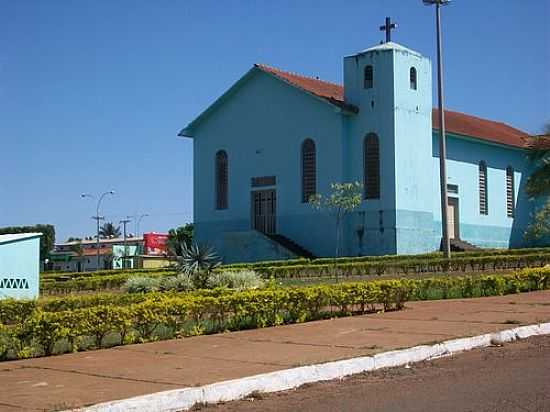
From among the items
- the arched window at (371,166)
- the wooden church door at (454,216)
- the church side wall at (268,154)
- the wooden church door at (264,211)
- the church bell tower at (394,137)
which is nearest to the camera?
the church bell tower at (394,137)

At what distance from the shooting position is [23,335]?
1067cm

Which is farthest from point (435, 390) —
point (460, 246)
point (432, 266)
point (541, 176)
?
point (460, 246)

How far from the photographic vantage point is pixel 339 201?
135ft

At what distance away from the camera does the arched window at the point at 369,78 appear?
43938 mm

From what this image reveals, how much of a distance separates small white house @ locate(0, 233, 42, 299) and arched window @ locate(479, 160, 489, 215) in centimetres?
3762

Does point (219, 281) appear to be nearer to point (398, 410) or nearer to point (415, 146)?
point (398, 410)

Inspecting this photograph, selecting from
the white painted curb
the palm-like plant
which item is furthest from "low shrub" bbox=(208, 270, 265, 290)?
the white painted curb

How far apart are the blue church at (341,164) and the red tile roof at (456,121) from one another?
0.66ft

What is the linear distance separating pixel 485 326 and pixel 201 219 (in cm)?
3948

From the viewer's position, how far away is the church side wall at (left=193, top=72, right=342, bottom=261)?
4500 centimetres

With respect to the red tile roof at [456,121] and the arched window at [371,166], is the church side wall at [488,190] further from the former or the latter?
the arched window at [371,166]

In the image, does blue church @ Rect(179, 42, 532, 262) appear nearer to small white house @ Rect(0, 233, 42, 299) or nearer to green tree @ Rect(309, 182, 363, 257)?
green tree @ Rect(309, 182, 363, 257)

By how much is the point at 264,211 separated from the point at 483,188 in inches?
584

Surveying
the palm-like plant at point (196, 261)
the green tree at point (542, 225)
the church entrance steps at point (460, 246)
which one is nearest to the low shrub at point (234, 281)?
the palm-like plant at point (196, 261)
